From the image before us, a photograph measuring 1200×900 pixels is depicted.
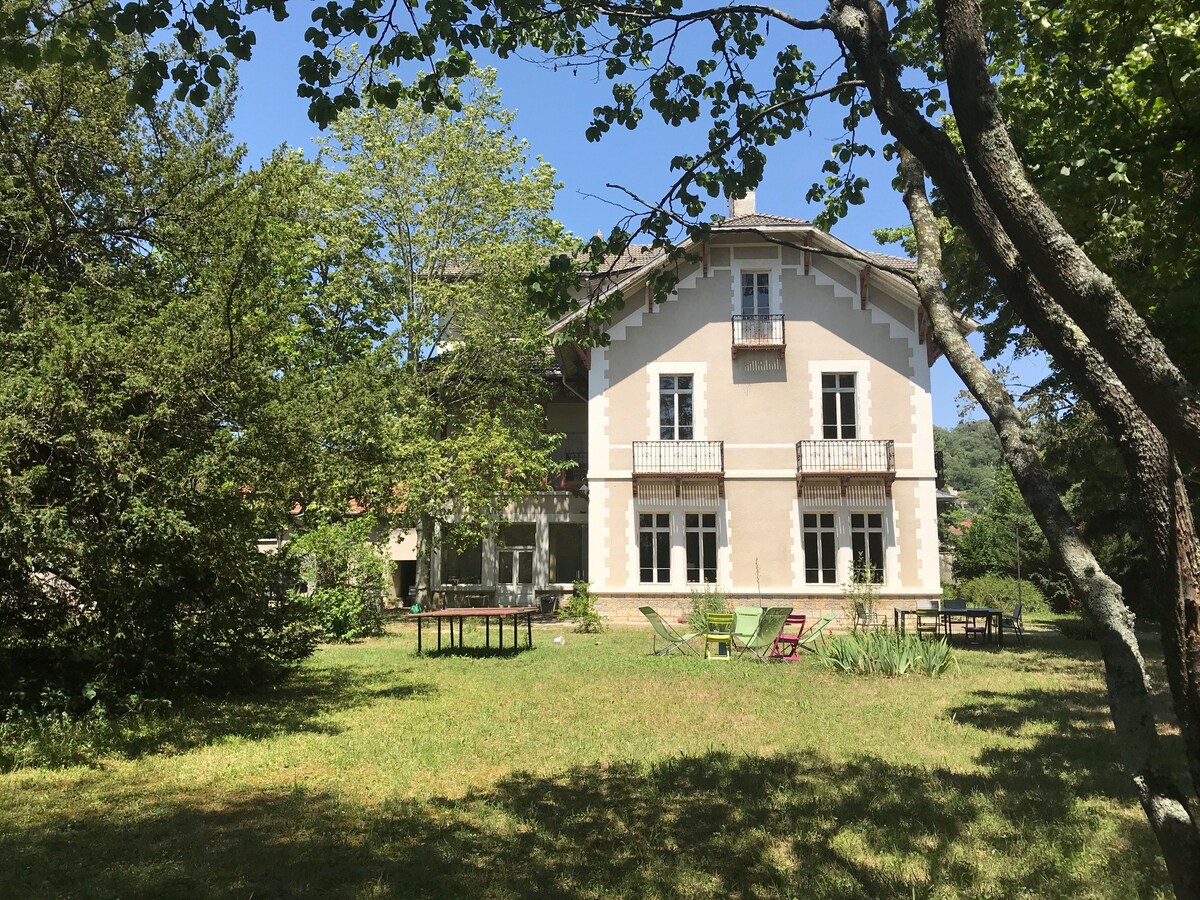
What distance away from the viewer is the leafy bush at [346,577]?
18.8 m

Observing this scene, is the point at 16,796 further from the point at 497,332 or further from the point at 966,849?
the point at 497,332

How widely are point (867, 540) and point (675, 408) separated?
616cm

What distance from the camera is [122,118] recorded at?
9.12 meters

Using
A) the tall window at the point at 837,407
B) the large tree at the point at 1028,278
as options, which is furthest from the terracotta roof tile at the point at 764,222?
the large tree at the point at 1028,278

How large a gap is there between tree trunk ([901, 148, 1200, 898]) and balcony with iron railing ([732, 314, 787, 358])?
1948 centimetres

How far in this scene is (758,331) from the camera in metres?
23.4

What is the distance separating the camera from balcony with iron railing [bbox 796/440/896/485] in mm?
22656

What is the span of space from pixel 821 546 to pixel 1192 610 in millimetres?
20217

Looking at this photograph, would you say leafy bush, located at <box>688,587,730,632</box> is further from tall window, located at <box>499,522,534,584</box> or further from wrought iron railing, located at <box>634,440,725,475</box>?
tall window, located at <box>499,522,534,584</box>

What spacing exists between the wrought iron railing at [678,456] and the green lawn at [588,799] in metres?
12.0

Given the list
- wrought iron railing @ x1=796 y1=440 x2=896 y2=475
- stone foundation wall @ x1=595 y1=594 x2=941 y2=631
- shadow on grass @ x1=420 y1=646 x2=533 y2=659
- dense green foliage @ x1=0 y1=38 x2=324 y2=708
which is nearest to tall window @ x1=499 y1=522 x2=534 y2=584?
stone foundation wall @ x1=595 y1=594 x2=941 y2=631

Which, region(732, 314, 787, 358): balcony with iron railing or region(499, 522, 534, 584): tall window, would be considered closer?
region(732, 314, 787, 358): balcony with iron railing

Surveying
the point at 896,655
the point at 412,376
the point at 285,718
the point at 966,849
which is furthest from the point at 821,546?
the point at 966,849

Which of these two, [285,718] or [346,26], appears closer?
[346,26]
